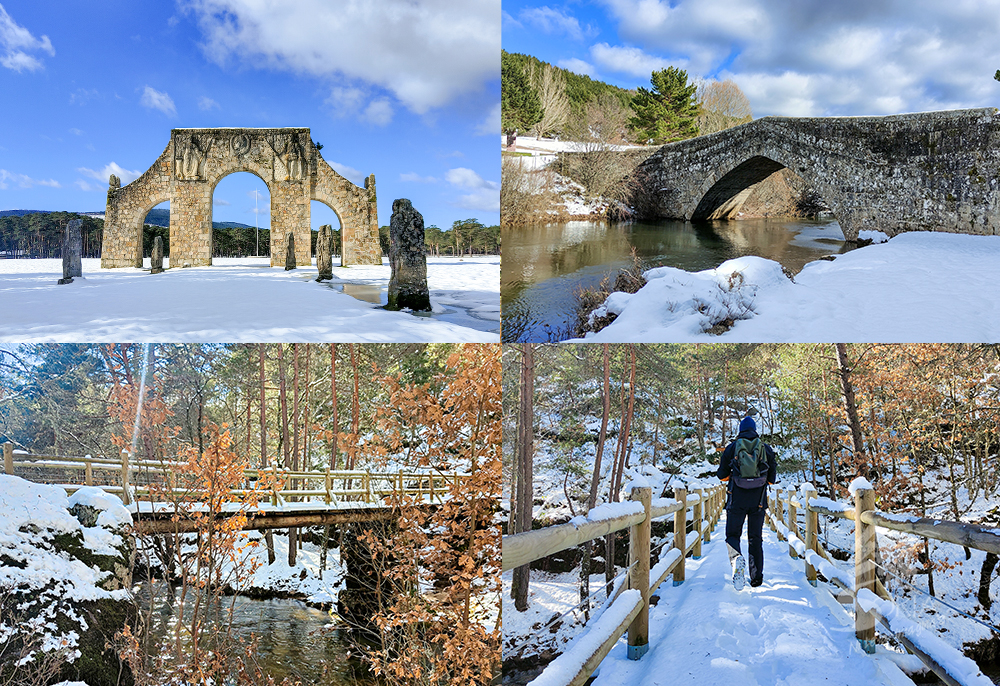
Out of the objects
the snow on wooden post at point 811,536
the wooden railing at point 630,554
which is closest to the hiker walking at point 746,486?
the wooden railing at point 630,554

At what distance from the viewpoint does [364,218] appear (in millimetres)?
7340

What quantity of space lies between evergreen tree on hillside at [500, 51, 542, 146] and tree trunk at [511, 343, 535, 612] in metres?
1.68

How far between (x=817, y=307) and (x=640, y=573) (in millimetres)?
1868

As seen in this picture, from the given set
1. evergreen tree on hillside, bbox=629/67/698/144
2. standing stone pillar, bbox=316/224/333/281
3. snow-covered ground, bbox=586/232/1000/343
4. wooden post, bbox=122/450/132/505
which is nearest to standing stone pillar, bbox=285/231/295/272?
standing stone pillar, bbox=316/224/333/281

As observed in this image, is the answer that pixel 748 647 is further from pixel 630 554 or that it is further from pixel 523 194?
pixel 523 194

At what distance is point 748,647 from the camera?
70.3 inches

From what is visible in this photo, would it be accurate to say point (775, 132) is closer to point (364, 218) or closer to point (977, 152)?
point (977, 152)

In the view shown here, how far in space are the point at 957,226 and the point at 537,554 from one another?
11.5 feet

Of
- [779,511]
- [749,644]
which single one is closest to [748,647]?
[749,644]

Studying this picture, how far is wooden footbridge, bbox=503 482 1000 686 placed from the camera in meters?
1.36

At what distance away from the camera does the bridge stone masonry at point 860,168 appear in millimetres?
3281

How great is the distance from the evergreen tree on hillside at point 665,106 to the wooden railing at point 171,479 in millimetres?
4051

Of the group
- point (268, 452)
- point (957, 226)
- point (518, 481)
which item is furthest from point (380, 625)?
point (957, 226)

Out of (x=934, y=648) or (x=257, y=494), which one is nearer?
(x=934, y=648)
